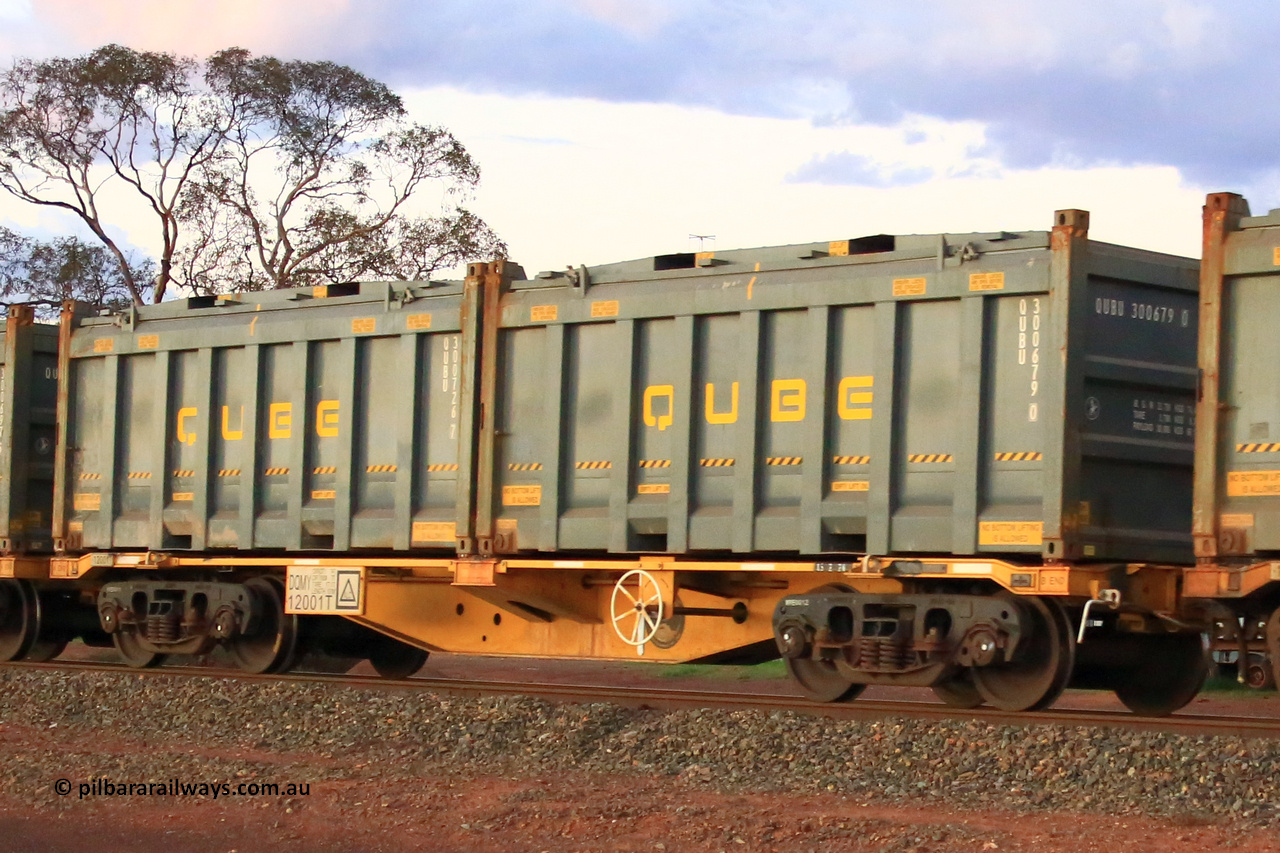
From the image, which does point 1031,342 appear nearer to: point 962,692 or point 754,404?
point 754,404

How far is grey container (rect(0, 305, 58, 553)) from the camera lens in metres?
18.0

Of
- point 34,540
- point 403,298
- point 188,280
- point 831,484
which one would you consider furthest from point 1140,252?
point 188,280

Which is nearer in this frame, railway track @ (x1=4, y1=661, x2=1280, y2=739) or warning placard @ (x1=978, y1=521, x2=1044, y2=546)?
railway track @ (x1=4, y1=661, x2=1280, y2=739)

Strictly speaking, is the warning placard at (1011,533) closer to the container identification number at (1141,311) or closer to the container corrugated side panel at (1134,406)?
the container corrugated side panel at (1134,406)

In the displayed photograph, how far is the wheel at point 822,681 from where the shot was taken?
1305cm

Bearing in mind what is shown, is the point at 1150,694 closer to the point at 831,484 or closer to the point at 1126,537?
the point at 1126,537

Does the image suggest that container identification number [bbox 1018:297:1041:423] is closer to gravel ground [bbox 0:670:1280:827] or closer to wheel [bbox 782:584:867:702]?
wheel [bbox 782:584:867:702]

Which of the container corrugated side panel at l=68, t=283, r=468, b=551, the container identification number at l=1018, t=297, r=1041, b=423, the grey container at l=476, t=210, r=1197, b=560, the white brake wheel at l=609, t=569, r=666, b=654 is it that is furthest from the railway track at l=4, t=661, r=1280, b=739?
the container identification number at l=1018, t=297, r=1041, b=423

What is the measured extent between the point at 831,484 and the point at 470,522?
3512 mm

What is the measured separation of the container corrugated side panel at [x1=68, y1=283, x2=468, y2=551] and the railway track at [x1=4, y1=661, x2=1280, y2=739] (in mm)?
1263

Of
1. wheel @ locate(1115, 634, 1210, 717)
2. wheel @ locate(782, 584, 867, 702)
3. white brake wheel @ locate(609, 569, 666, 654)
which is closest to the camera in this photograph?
wheel @ locate(1115, 634, 1210, 717)

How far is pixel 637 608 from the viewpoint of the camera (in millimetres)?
13766

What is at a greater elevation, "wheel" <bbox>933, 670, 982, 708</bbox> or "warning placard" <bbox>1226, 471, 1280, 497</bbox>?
"warning placard" <bbox>1226, 471, 1280, 497</bbox>

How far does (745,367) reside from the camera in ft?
43.0
